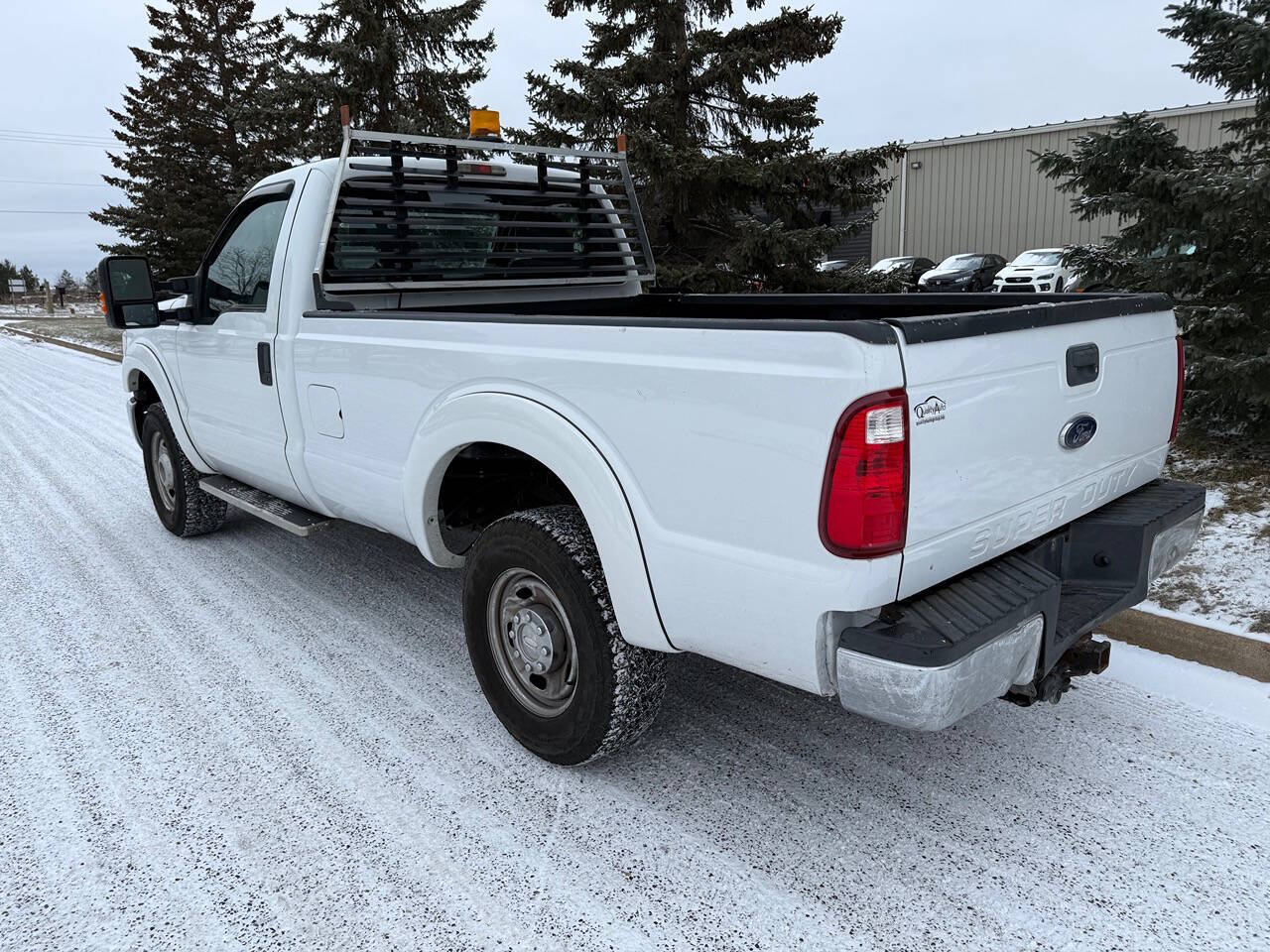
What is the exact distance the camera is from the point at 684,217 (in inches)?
420

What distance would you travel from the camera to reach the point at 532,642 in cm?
311

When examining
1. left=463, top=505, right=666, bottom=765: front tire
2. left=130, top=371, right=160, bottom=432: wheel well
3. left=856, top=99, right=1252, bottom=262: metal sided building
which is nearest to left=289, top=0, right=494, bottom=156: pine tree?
left=130, top=371, right=160, bottom=432: wheel well

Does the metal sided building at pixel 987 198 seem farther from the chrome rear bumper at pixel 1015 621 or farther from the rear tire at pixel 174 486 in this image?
the chrome rear bumper at pixel 1015 621

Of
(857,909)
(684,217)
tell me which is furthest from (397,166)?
(684,217)

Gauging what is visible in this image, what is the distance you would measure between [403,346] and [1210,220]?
16.9 feet

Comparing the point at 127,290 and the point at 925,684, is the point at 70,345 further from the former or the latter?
the point at 925,684

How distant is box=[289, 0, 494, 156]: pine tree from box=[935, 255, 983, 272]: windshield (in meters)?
13.4

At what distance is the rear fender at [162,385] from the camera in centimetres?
541

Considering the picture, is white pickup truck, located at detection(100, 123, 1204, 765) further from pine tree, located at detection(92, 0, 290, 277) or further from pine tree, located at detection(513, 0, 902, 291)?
pine tree, located at detection(92, 0, 290, 277)

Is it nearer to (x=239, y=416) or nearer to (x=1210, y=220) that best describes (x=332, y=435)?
(x=239, y=416)

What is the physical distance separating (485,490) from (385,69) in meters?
14.8

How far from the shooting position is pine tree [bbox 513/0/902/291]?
378 inches

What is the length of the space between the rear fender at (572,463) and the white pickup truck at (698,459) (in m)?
0.01

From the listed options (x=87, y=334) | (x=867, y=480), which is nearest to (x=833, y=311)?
(x=867, y=480)
